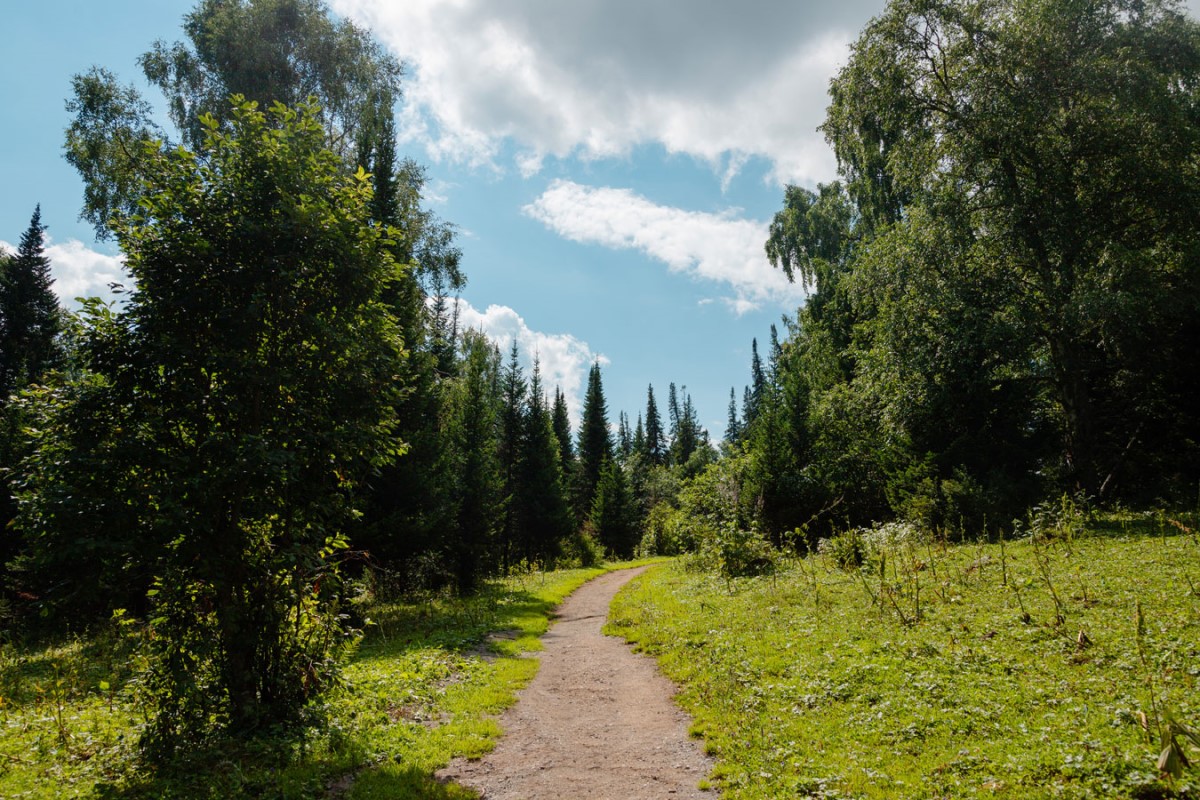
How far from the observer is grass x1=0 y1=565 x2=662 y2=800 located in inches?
241

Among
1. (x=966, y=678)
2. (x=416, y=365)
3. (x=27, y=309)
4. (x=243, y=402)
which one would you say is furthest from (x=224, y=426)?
(x=27, y=309)

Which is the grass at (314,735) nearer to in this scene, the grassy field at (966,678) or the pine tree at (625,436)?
the grassy field at (966,678)

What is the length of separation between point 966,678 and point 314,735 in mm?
7902

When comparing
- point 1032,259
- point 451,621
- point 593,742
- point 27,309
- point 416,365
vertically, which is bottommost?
point 593,742

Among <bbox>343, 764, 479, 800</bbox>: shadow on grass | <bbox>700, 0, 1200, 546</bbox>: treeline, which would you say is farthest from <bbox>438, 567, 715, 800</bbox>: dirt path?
<bbox>700, 0, 1200, 546</bbox>: treeline

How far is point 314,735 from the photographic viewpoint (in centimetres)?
735

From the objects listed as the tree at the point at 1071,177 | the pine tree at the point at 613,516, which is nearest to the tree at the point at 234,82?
the tree at the point at 1071,177

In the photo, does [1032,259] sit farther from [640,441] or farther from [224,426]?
[640,441]

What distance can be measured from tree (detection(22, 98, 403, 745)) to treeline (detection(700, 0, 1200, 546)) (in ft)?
45.2

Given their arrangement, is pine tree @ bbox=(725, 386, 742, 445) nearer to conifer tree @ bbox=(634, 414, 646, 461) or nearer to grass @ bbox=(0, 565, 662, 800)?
conifer tree @ bbox=(634, 414, 646, 461)

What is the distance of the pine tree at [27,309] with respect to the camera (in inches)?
1275

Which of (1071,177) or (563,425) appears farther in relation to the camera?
(563,425)

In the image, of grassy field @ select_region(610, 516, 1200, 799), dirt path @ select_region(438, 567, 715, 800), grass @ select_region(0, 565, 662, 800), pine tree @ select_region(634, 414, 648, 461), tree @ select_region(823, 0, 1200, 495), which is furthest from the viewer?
pine tree @ select_region(634, 414, 648, 461)

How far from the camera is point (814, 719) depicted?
6.96 metres
